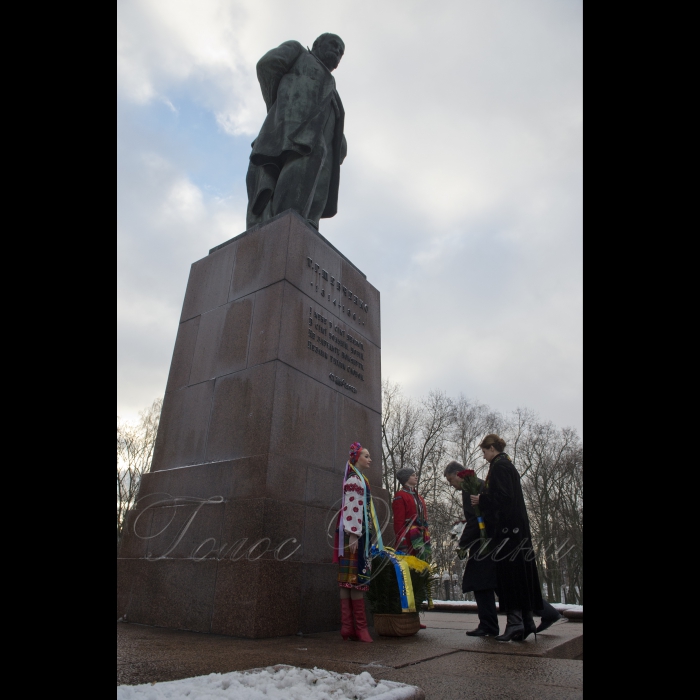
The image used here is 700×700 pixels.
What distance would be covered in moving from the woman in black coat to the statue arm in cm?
750

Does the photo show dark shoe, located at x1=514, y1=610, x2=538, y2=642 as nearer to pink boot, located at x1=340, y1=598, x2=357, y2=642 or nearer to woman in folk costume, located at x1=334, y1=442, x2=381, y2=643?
woman in folk costume, located at x1=334, y1=442, x2=381, y2=643

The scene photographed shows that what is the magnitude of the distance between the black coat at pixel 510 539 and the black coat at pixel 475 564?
0.28 ft

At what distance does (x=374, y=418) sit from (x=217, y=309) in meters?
2.75

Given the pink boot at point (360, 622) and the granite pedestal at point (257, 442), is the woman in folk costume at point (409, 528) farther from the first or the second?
the pink boot at point (360, 622)

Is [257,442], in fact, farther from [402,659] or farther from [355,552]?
[402,659]

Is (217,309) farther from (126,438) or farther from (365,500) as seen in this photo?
(126,438)

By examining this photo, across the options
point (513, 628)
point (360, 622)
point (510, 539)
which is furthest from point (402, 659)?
point (510, 539)

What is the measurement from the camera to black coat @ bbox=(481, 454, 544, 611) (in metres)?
4.96

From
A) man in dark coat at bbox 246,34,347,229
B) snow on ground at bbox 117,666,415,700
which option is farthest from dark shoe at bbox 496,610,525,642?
man in dark coat at bbox 246,34,347,229

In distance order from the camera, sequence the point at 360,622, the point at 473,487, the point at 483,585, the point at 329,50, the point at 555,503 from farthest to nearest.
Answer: the point at 555,503 → the point at 329,50 → the point at 473,487 → the point at 483,585 → the point at 360,622

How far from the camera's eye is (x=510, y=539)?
5148mm

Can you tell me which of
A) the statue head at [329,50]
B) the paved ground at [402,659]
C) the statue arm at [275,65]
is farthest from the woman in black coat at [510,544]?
the statue head at [329,50]

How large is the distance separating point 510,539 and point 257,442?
275 cm
